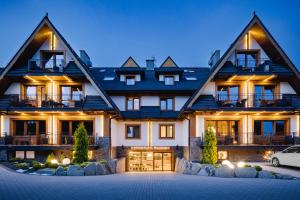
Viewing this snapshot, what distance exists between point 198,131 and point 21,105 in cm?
1513

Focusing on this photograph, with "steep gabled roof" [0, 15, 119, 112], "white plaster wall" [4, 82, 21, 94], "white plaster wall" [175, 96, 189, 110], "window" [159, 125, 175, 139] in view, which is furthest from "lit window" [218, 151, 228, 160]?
"white plaster wall" [4, 82, 21, 94]

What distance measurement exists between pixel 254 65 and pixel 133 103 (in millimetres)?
11818

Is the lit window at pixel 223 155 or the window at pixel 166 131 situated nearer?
the lit window at pixel 223 155

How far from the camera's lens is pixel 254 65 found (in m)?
22.1

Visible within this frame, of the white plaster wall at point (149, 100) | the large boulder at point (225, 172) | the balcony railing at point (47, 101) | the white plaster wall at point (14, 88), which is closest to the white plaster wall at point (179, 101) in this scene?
the white plaster wall at point (149, 100)

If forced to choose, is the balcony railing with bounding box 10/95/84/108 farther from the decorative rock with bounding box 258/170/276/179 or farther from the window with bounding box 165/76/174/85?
the decorative rock with bounding box 258/170/276/179

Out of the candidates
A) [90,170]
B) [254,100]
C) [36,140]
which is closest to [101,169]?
[90,170]

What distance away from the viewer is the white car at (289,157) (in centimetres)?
1605

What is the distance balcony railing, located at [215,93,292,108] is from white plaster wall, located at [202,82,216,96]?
0.53m

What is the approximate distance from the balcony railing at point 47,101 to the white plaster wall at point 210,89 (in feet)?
34.8

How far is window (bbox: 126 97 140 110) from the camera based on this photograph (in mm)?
25125

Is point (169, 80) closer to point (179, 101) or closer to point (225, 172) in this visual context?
point (179, 101)

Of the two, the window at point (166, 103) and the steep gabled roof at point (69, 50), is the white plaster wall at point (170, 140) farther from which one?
the steep gabled roof at point (69, 50)

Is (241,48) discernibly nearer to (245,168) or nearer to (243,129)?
(243,129)
